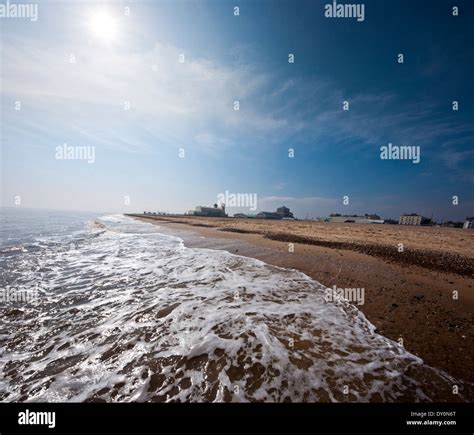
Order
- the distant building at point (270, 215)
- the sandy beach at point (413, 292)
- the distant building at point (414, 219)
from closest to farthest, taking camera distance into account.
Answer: the sandy beach at point (413, 292) < the distant building at point (414, 219) < the distant building at point (270, 215)

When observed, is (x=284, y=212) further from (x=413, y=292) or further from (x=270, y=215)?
(x=413, y=292)

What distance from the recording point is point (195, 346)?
4.52 metres

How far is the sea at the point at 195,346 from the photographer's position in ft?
11.1

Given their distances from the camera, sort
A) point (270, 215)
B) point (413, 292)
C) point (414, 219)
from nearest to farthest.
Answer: point (413, 292) < point (414, 219) < point (270, 215)

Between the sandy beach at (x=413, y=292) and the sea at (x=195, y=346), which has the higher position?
the sandy beach at (x=413, y=292)

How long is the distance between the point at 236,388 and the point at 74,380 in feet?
9.58

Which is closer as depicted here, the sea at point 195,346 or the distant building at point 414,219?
the sea at point 195,346

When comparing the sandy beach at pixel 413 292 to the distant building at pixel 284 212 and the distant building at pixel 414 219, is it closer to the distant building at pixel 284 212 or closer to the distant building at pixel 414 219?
the distant building at pixel 414 219

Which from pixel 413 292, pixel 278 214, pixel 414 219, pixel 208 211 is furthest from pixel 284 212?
pixel 413 292

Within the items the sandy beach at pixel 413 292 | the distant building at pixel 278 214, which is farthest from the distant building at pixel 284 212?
the sandy beach at pixel 413 292
